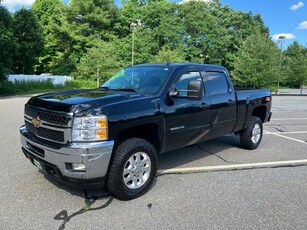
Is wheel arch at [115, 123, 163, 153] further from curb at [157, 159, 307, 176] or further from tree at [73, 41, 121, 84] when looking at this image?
tree at [73, 41, 121, 84]

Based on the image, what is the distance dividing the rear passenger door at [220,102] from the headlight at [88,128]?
2.41 m

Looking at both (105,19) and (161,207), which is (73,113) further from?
(105,19)

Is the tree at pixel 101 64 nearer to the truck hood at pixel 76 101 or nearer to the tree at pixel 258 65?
the tree at pixel 258 65

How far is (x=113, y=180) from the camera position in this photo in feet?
12.8

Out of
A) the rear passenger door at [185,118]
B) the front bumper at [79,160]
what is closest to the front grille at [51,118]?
the front bumper at [79,160]

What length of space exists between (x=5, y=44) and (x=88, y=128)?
22.4 m

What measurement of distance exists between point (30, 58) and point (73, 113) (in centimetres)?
3510

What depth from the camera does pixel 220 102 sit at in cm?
570

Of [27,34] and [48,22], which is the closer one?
[27,34]

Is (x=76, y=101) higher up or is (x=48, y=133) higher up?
(x=76, y=101)

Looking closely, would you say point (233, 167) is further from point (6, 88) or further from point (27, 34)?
point (27, 34)

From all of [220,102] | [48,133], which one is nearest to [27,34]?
[220,102]

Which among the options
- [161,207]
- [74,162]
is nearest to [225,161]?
[161,207]

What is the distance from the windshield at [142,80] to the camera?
15.8ft
